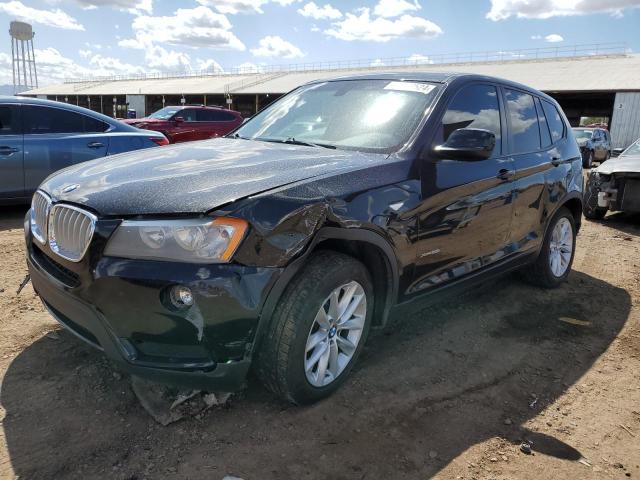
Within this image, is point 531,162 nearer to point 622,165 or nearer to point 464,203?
point 464,203

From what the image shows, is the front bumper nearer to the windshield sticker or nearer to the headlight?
the headlight

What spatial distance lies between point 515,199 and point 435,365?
1394mm

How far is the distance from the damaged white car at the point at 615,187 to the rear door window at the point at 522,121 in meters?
3.76

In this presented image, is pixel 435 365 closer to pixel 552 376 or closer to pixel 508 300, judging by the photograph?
pixel 552 376

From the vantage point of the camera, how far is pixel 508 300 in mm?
4496

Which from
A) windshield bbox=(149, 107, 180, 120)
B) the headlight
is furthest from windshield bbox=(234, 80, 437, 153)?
windshield bbox=(149, 107, 180, 120)

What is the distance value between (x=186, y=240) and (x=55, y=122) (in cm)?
522

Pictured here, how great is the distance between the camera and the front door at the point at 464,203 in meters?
3.03

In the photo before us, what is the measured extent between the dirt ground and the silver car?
2734 mm

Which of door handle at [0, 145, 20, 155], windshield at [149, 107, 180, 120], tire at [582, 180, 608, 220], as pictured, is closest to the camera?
door handle at [0, 145, 20, 155]

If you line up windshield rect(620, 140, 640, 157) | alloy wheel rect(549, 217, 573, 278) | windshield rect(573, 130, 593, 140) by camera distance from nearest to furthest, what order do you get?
alloy wheel rect(549, 217, 573, 278) → windshield rect(620, 140, 640, 157) → windshield rect(573, 130, 593, 140)

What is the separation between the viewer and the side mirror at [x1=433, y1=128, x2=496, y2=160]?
118 inches

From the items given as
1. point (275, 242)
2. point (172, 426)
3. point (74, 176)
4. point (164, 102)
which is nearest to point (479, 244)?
point (275, 242)

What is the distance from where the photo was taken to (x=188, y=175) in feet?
8.27
